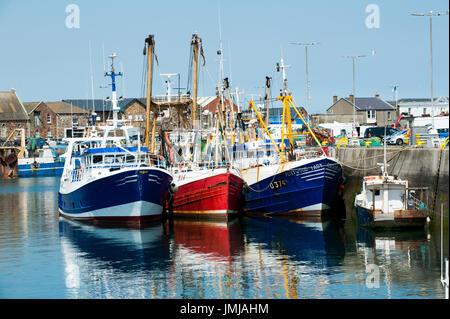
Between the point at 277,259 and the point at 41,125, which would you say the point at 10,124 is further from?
the point at 277,259

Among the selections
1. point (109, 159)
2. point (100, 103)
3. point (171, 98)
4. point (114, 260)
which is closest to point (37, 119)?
point (100, 103)

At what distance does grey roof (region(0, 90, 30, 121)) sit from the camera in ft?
397

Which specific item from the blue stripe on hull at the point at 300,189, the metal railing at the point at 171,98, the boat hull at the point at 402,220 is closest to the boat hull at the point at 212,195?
the blue stripe on hull at the point at 300,189

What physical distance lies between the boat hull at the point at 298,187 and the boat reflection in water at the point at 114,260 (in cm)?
685

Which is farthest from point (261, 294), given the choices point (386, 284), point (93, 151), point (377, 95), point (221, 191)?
point (377, 95)

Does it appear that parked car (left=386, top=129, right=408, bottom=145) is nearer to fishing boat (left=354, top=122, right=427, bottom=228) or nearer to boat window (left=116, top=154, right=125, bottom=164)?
fishing boat (left=354, top=122, right=427, bottom=228)

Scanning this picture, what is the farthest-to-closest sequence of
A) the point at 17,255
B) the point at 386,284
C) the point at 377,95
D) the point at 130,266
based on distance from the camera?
1. the point at 377,95
2. the point at 17,255
3. the point at 130,266
4. the point at 386,284

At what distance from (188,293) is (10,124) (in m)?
104

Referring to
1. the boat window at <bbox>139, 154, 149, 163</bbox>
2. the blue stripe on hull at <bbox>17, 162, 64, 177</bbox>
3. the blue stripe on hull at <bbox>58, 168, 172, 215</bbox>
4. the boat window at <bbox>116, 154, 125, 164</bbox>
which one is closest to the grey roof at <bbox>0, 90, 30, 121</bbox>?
the blue stripe on hull at <bbox>17, 162, 64, 177</bbox>

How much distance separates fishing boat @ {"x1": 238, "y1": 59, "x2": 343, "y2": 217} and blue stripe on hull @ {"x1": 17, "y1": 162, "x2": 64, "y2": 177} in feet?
220

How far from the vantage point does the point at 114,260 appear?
3041 centimetres

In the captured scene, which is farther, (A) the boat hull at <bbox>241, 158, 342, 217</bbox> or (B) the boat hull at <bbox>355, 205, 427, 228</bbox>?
(A) the boat hull at <bbox>241, 158, 342, 217</bbox>

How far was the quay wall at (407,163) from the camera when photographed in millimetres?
34188

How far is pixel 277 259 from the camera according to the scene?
97.7 feet
